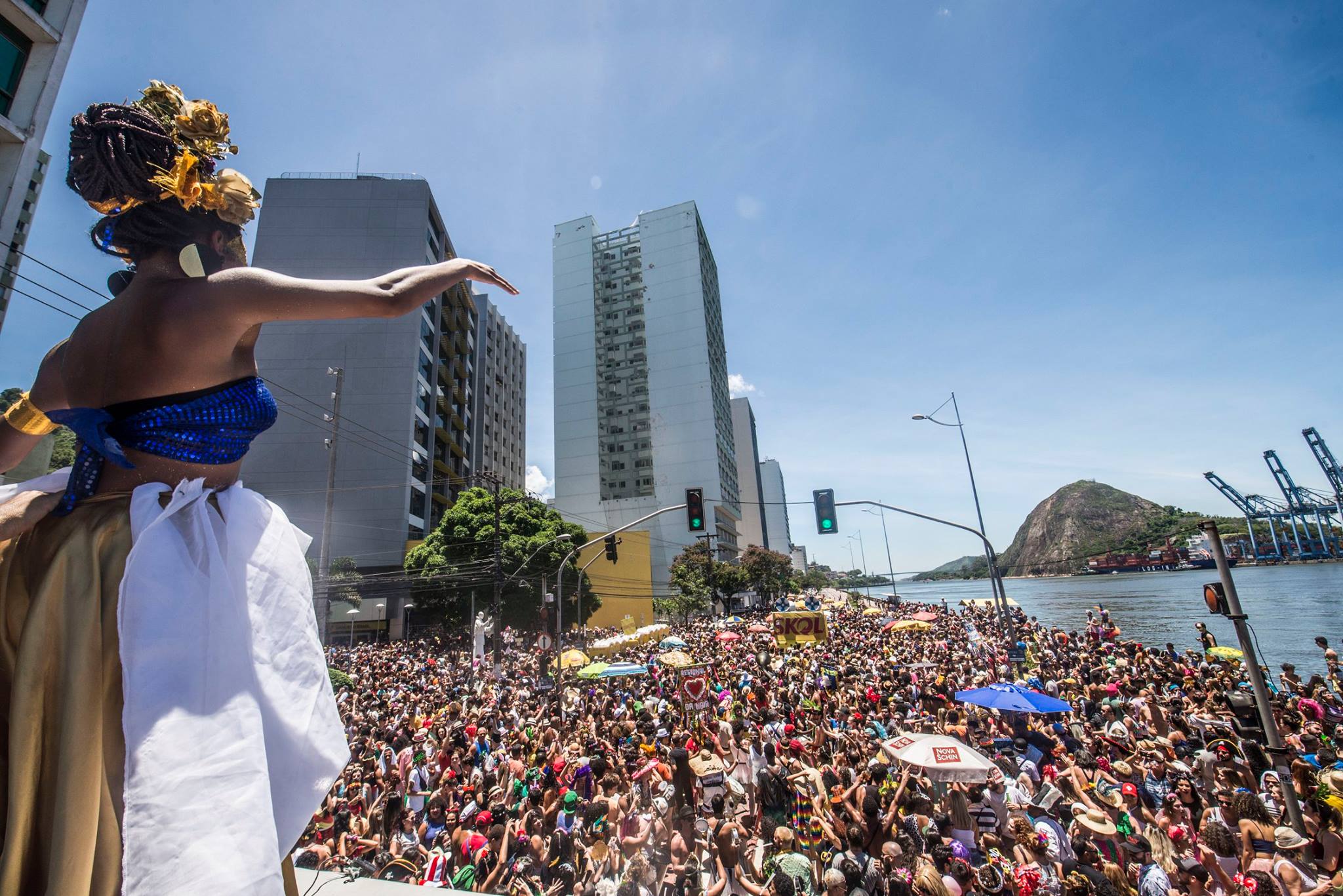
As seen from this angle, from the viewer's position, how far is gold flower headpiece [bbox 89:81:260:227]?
1676 mm

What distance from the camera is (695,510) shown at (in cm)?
1869

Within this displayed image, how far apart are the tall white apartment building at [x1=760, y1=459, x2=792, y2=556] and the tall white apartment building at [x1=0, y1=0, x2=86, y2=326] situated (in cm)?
15679

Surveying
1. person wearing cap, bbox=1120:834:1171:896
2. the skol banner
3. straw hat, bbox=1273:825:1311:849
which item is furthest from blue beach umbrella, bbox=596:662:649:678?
straw hat, bbox=1273:825:1311:849

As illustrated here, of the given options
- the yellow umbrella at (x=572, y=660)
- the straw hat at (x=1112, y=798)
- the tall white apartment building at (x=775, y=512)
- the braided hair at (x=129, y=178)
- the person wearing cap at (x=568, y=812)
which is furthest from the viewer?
the tall white apartment building at (x=775, y=512)

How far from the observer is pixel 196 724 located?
1.13 m

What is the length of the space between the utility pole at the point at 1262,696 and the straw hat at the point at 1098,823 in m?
2.15

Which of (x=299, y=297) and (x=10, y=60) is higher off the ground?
(x=10, y=60)

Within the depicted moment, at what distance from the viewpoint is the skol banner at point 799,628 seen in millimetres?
22172

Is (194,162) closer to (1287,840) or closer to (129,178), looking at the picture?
(129,178)

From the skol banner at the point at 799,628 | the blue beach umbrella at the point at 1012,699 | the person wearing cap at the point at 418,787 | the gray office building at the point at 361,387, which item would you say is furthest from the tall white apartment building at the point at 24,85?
the gray office building at the point at 361,387

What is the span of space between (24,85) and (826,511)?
21859 mm

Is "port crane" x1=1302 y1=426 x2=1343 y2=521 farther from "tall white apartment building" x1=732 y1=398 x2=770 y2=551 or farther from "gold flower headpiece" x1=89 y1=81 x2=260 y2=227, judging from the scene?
"gold flower headpiece" x1=89 y1=81 x2=260 y2=227

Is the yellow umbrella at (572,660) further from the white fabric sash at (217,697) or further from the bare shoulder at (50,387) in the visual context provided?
the white fabric sash at (217,697)

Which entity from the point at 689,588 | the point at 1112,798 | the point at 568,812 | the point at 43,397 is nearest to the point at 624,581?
the point at 689,588
